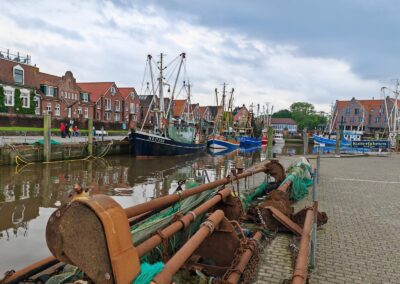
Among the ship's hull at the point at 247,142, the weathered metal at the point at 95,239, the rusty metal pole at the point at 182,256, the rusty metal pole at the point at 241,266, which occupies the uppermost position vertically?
the weathered metal at the point at 95,239

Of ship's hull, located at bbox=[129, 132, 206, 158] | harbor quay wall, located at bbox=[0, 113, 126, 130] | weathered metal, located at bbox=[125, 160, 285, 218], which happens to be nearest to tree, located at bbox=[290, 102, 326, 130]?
harbor quay wall, located at bbox=[0, 113, 126, 130]

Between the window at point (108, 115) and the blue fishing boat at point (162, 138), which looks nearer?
the blue fishing boat at point (162, 138)

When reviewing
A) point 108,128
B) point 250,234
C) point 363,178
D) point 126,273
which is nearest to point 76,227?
point 126,273

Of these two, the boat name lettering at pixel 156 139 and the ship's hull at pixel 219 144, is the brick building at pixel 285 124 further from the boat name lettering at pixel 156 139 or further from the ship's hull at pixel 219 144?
the boat name lettering at pixel 156 139

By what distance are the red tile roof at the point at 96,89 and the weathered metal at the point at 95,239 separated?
62141 millimetres

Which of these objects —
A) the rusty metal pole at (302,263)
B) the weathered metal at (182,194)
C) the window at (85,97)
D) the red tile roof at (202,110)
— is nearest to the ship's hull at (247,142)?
the window at (85,97)

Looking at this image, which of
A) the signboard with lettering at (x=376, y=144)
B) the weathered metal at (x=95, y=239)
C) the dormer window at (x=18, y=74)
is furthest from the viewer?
the signboard with lettering at (x=376, y=144)

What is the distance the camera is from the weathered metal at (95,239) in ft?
8.14

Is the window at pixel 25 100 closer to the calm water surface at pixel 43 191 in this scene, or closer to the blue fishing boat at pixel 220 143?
the calm water surface at pixel 43 191

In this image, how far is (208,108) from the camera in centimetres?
11025

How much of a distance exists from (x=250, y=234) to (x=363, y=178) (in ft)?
39.6

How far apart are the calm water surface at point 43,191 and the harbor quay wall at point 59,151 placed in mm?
932

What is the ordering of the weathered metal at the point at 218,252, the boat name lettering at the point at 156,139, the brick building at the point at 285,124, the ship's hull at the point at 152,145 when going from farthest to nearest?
the brick building at the point at 285,124, the boat name lettering at the point at 156,139, the ship's hull at the point at 152,145, the weathered metal at the point at 218,252

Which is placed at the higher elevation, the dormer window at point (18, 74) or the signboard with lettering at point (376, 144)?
the dormer window at point (18, 74)
